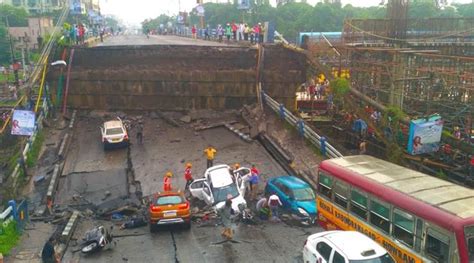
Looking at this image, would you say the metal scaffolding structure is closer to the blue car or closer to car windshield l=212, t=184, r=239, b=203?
the blue car

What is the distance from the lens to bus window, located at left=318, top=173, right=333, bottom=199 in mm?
16250

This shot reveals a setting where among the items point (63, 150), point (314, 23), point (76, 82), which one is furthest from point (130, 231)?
point (314, 23)

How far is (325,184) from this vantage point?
1655 cm

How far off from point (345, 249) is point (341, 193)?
3589 mm

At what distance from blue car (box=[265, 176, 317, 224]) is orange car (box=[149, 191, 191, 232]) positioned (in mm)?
4196

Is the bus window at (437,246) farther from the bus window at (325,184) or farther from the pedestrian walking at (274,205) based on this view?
the pedestrian walking at (274,205)

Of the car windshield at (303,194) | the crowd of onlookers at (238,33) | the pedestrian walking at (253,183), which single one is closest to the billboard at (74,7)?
the crowd of onlookers at (238,33)

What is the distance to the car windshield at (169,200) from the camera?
18.3 meters

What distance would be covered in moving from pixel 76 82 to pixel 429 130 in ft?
77.2

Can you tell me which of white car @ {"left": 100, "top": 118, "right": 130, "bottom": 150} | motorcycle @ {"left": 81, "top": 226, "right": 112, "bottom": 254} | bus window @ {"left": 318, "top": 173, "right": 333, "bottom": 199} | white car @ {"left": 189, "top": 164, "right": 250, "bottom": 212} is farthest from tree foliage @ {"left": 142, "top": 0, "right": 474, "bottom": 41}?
motorcycle @ {"left": 81, "top": 226, "right": 112, "bottom": 254}

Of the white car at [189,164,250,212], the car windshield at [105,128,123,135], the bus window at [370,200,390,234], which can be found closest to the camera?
the bus window at [370,200,390,234]

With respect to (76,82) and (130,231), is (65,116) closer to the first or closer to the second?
(76,82)

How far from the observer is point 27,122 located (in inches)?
902

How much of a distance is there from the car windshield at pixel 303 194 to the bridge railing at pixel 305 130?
4180 millimetres
